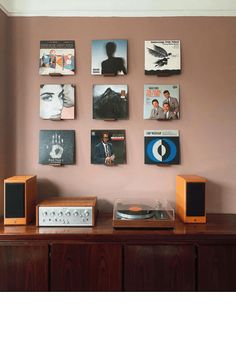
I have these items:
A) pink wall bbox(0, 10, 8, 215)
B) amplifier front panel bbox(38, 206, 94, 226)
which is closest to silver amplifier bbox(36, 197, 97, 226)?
amplifier front panel bbox(38, 206, 94, 226)

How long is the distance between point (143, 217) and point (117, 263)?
31cm

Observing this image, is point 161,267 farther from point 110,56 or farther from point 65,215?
point 110,56

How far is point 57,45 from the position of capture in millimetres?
2027

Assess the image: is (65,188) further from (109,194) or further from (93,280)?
(93,280)

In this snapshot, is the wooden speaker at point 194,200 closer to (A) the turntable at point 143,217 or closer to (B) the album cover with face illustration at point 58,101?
(A) the turntable at point 143,217

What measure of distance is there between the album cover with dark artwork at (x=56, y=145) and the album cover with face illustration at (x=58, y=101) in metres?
0.12

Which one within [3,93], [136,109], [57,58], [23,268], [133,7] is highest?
[133,7]

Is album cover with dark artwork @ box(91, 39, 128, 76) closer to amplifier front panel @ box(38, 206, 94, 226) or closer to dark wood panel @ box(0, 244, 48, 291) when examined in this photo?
amplifier front panel @ box(38, 206, 94, 226)

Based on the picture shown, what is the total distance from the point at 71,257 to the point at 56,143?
0.89 meters

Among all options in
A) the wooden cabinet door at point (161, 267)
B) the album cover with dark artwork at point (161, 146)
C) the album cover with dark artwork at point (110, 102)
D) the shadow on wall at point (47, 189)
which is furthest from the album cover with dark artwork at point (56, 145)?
the wooden cabinet door at point (161, 267)

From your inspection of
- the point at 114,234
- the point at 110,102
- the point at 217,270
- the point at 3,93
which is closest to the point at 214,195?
the point at 217,270

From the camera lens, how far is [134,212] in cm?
170

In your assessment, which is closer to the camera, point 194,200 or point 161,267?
point 161,267

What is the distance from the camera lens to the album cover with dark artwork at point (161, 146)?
80.9 inches
